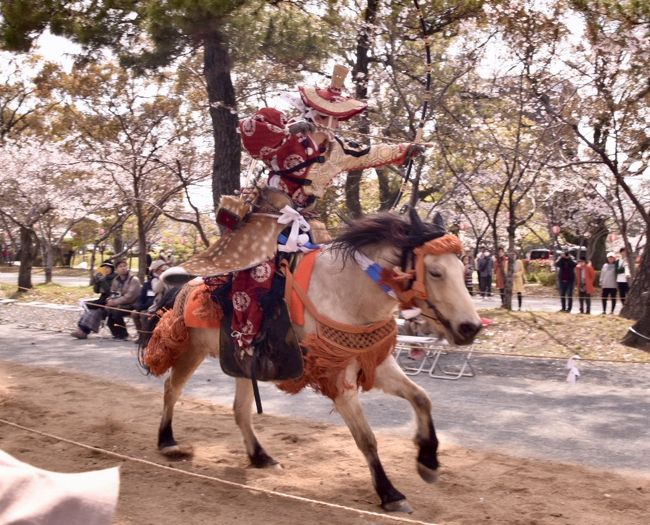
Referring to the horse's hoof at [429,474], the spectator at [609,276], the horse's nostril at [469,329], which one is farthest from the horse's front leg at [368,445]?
the spectator at [609,276]

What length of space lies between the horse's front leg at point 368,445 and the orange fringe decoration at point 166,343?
1564mm

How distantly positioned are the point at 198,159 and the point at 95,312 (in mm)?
8133

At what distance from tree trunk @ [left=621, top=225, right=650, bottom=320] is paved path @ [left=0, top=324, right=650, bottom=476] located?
206 cm

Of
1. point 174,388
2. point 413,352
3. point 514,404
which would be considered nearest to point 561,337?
point 413,352

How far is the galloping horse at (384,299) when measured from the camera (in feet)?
14.5

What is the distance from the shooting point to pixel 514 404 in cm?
812

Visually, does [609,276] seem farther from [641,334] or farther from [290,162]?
[290,162]

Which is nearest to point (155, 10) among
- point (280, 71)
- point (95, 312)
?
point (280, 71)

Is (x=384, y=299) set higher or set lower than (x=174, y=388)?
higher

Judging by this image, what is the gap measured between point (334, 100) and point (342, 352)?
6.16ft

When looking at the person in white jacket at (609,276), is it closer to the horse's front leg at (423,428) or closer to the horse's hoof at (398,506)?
the horse's front leg at (423,428)

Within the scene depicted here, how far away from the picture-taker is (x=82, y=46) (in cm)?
1182

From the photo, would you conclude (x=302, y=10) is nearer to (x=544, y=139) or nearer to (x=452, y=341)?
(x=544, y=139)

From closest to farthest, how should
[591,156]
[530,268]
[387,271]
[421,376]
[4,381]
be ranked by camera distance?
[387,271] → [4,381] → [421,376] → [591,156] → [530,268]
